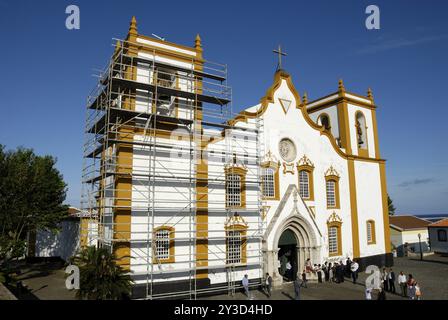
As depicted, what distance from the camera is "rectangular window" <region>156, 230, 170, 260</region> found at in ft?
63.8

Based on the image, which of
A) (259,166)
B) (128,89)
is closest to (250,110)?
(259,166)

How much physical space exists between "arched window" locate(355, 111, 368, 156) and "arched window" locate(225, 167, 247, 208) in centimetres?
1390

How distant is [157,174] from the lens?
19.9m

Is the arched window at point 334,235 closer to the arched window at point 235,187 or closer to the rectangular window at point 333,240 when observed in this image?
the rectangular window at point 333,240

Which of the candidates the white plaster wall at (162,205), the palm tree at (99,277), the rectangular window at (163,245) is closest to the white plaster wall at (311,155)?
the white plaster wall at (162,205)

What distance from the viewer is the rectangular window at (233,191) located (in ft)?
73.8

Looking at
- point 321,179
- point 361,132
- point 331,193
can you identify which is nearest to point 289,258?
point 331,193

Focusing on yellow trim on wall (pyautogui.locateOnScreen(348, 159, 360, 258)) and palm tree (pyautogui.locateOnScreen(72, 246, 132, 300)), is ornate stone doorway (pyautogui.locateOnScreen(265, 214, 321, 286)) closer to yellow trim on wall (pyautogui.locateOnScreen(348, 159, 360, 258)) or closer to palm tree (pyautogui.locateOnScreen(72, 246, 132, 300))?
yellow trim on wall (pyautogui.locateOnScreen(348, 159, 360, 258))

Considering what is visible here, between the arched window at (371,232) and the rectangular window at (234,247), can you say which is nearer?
the rectangular window at (234,247)

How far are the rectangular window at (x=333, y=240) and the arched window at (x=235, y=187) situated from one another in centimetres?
883

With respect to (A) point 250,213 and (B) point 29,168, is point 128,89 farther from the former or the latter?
(B) point 29,168

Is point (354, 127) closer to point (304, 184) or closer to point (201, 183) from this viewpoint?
point (304, 184)

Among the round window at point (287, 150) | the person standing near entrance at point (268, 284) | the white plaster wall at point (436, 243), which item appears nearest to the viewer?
→ the person standing near entrance at point (268, 284)
